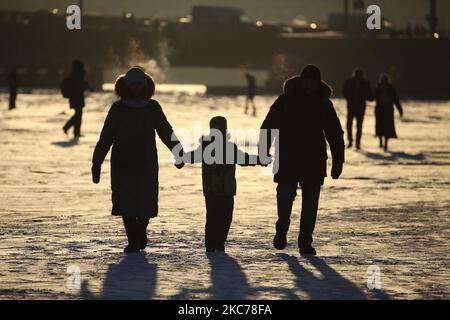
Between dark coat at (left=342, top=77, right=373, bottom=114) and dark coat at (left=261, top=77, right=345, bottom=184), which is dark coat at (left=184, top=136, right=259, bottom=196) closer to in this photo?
dark coat at (left=261, top=77, right=345, bottom=184)

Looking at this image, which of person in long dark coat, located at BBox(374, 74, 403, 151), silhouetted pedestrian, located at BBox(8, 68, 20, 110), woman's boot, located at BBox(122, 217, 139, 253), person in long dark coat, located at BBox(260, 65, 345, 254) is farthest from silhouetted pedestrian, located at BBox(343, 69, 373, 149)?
silhouetted pedestrian, located at BBox(8, 68, 20, 110)

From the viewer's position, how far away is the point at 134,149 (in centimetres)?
1190

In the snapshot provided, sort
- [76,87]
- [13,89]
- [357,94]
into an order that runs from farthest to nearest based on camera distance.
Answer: [13,89], [76,87], [357,94]

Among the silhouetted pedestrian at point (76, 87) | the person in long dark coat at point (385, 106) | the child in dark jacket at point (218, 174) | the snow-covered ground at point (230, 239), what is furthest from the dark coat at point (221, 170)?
the silhouetted pedestrian at point (76, 87)

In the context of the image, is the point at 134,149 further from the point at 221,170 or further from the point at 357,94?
the point at 357,94

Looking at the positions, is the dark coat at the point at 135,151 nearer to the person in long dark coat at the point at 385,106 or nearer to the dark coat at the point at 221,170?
the dark coat at the point at 221,170

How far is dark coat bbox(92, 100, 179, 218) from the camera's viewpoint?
11.9 m

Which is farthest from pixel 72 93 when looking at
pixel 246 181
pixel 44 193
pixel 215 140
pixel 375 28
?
pixel 375 28

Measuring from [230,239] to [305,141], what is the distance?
1.44 m

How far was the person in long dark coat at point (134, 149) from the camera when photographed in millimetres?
11844

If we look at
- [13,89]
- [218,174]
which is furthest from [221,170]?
[13,89]

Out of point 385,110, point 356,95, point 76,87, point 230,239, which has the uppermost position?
point 230,239

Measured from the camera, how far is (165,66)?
388 ft

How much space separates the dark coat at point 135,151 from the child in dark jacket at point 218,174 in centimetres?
31
